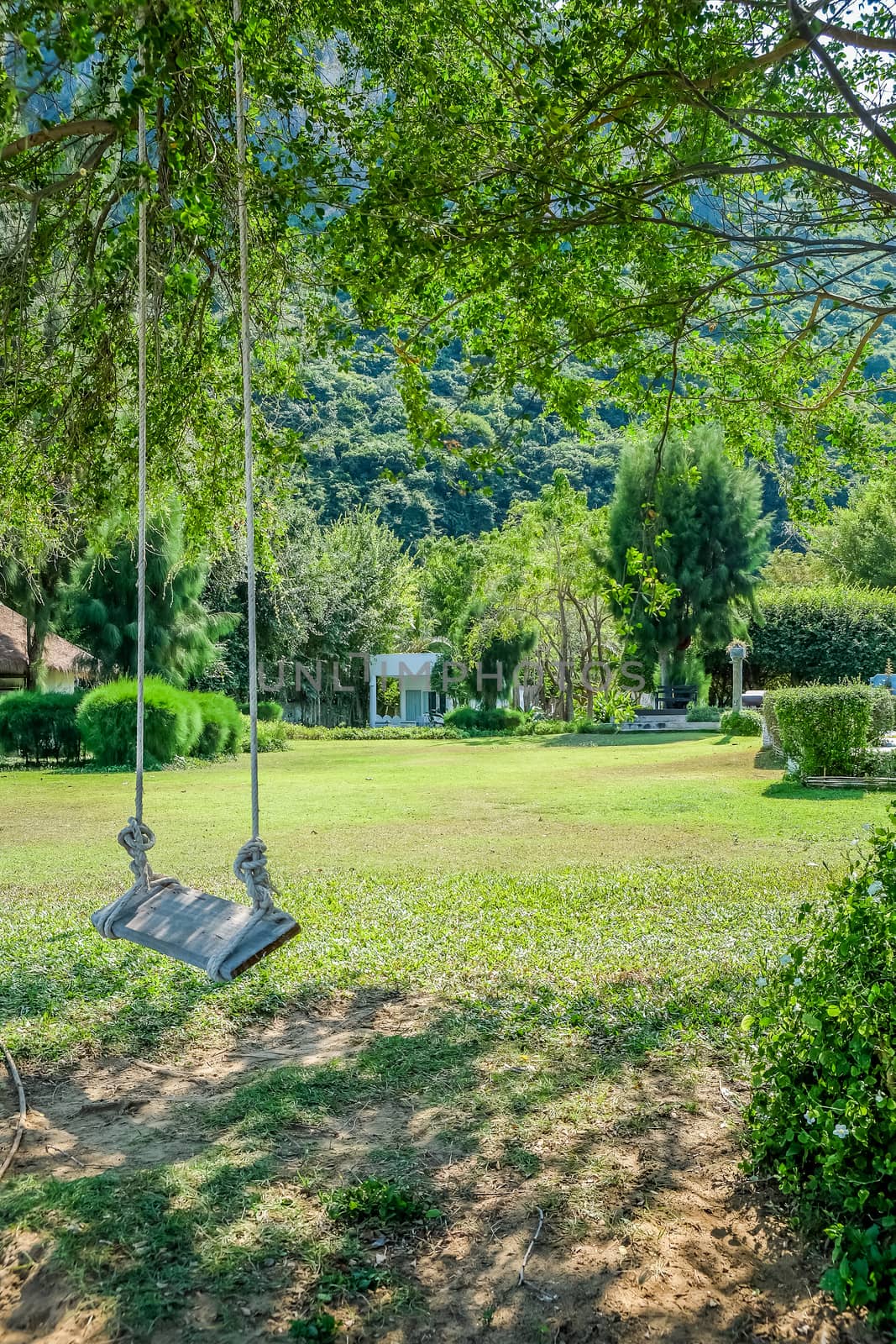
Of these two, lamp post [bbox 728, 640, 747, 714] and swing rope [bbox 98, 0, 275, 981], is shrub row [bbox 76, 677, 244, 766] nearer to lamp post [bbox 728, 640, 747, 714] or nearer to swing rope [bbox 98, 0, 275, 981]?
lamp post [bbox 728, 640, 747, 714]

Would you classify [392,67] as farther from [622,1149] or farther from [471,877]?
[471,877]

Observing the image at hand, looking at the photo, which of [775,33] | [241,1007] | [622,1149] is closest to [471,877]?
[241,1007]

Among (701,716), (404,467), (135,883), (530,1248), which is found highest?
(404,467)

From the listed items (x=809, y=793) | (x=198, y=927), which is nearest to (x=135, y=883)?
(x=198, y=927)

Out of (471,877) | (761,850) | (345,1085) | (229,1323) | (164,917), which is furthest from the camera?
(761,850)

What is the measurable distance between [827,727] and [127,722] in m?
13.7

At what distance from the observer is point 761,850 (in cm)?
957

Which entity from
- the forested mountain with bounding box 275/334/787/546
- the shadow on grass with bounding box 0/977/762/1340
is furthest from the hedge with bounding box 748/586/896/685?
the shadow on grass with bounding box 0/977/762/1340

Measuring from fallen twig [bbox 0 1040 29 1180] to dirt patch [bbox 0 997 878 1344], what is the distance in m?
0.05

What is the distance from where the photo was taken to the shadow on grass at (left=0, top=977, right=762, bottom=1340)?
2.74 metres

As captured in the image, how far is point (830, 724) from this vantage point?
47.0 feet

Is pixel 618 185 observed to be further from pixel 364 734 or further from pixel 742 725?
pixel 364 734

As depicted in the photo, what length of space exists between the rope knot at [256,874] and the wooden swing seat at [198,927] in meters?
0.04

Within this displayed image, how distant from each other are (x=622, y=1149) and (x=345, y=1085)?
1.21 metres
